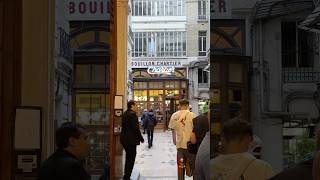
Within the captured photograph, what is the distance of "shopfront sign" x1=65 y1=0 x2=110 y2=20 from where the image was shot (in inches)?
122

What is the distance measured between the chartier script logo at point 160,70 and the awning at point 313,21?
103 ft

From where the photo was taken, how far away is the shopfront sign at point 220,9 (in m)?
1.85

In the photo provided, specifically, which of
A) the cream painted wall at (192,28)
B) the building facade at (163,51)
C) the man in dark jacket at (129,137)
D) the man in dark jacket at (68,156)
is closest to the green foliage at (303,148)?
the man in dark jacket at (68,156)

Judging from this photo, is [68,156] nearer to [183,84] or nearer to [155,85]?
[183,84]

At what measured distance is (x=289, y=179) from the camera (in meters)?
1.63

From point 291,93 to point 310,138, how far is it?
0.17 metres

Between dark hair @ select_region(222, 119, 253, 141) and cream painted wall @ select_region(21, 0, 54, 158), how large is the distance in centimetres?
143

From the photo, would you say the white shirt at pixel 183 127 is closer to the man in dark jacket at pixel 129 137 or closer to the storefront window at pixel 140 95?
the man in dark jacket at pixel 129 137

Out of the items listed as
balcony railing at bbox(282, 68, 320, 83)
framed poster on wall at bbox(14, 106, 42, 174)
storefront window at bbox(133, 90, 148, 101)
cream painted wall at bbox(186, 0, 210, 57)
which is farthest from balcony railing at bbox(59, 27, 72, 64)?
storefront window at bbox(133, 90, 148, 101)

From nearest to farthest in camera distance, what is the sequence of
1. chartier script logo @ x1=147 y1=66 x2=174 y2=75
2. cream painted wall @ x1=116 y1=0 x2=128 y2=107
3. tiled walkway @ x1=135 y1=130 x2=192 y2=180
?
cream painted wall @ x1=116 y1=0 x2=128 y2=107 → tiled walkway @ x1=135 y1=130 x2=192 y2=180 → chartier script logo @ x1=147 y1=66 x2=174 y2=75

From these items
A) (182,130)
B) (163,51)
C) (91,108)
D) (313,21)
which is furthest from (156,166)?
(163,51)

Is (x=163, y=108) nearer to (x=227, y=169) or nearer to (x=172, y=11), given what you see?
(x=172, y=11)

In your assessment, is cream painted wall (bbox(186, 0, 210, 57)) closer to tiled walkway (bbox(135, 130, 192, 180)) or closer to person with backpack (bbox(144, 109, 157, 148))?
person with backpack (bbox(144, 109, 157, 148))

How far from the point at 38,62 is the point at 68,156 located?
544 mm
